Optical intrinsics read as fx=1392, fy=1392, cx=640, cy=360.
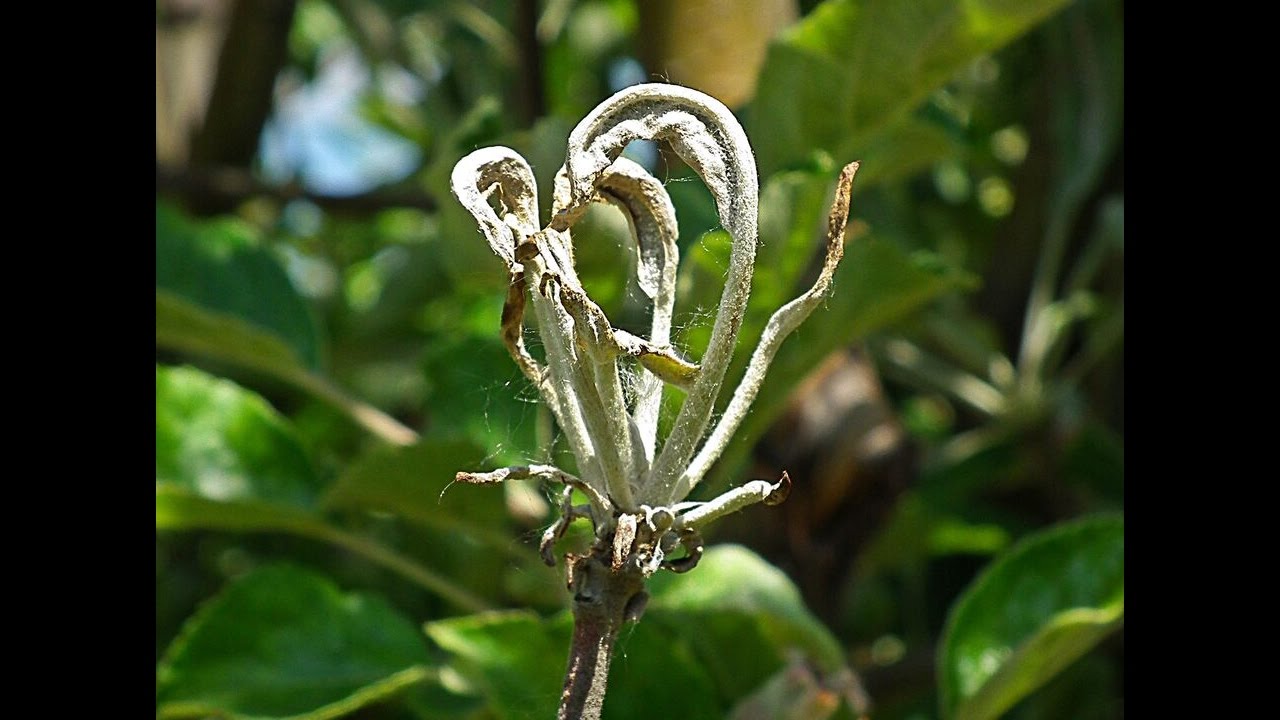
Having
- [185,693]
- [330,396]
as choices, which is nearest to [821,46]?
[330,396]

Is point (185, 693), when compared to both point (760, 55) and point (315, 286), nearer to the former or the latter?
point (760, 55)

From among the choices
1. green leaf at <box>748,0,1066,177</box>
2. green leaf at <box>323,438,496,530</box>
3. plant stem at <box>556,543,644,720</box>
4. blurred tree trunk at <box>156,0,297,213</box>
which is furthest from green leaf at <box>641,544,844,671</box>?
blurred tree trunk at <box>156,0,297,213</box>

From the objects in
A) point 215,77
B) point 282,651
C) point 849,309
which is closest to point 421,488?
point 282,651

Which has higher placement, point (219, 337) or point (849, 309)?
point (219, 337)

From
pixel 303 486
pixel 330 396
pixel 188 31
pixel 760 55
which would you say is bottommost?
pixel 303 486

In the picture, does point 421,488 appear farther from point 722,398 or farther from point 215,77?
point 215,77

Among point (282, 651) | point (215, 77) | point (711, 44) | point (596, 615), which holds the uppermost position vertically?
point (215, 77)
